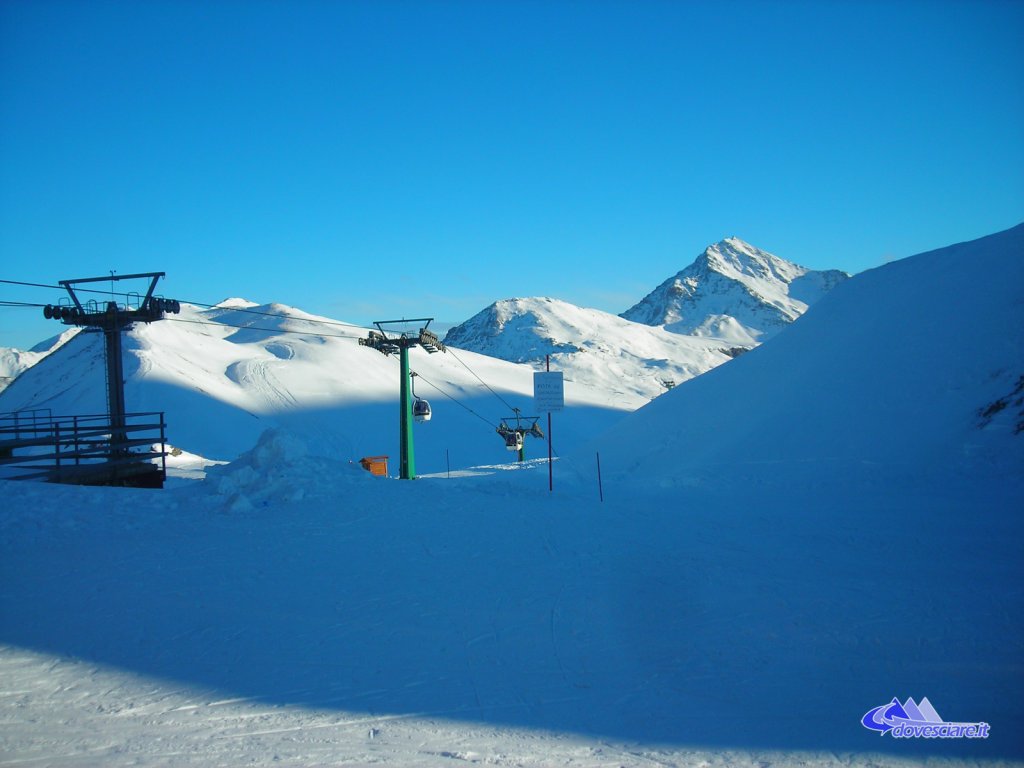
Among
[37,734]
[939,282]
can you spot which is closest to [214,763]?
[37,734]

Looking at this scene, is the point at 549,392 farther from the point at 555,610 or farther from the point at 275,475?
the point at 555,610

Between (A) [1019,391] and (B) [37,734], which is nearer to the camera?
(B) [37,734]

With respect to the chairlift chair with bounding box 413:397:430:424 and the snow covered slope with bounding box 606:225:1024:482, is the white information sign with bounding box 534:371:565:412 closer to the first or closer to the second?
the snow covered slope with bounding box 606:225:1024:482

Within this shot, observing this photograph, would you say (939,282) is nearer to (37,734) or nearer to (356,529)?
(356,529)

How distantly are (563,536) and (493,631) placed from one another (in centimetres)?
439

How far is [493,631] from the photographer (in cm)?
692

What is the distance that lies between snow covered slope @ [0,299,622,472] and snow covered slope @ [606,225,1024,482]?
31567 millimetres

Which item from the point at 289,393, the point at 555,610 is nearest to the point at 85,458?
the point at 555,610

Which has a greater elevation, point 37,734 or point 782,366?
point 782,366

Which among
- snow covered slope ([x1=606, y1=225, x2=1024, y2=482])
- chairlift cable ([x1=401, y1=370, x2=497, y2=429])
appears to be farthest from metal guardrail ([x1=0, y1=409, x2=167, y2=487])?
chairlift cable ([x1=401, y1=370, x2=497, y2=429])

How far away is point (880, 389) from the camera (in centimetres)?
1953

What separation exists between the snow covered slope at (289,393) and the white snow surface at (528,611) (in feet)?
116

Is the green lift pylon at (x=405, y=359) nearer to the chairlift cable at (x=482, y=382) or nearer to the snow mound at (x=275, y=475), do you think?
the snow mound at (x=275, y=475)

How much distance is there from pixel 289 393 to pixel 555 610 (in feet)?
219
